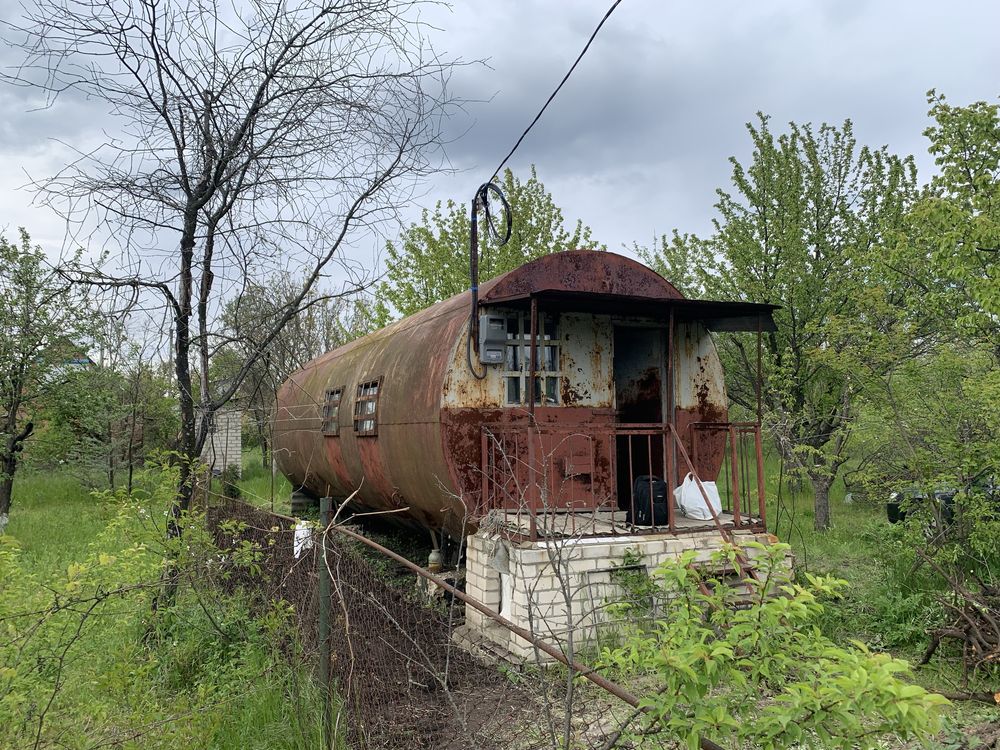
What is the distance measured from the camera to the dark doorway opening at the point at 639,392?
9203 millimetres

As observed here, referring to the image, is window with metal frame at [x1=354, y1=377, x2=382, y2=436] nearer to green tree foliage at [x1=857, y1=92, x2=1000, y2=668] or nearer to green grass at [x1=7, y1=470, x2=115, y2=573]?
green grass at [x1=7, y1=470, x2=115, y2=573]

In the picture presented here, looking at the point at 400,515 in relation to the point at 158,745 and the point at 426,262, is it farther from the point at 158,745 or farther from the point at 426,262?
the point at 426,262

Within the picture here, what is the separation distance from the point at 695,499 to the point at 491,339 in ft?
8.96

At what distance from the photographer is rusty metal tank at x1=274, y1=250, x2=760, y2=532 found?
25.5ft

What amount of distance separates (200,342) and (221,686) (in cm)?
289

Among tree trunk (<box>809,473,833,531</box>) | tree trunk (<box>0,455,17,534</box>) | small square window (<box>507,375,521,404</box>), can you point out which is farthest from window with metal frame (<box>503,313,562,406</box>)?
tree trunk (<box>0,455,17,534</box>)

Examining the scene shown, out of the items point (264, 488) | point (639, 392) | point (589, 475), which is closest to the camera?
point (589, 475)

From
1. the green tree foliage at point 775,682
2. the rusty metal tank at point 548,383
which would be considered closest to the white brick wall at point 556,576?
the rusty metal tank at point 548,383

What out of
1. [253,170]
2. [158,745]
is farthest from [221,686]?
[253,170]

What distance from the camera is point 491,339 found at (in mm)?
7887

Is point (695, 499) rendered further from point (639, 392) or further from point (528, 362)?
point (528, 362)

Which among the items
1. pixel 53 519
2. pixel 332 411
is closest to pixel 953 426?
pixel 332 411

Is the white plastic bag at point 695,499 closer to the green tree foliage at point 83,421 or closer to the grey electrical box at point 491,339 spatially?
the grey electrical box at point 491,339

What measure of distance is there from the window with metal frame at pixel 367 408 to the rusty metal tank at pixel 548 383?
0.14ft
